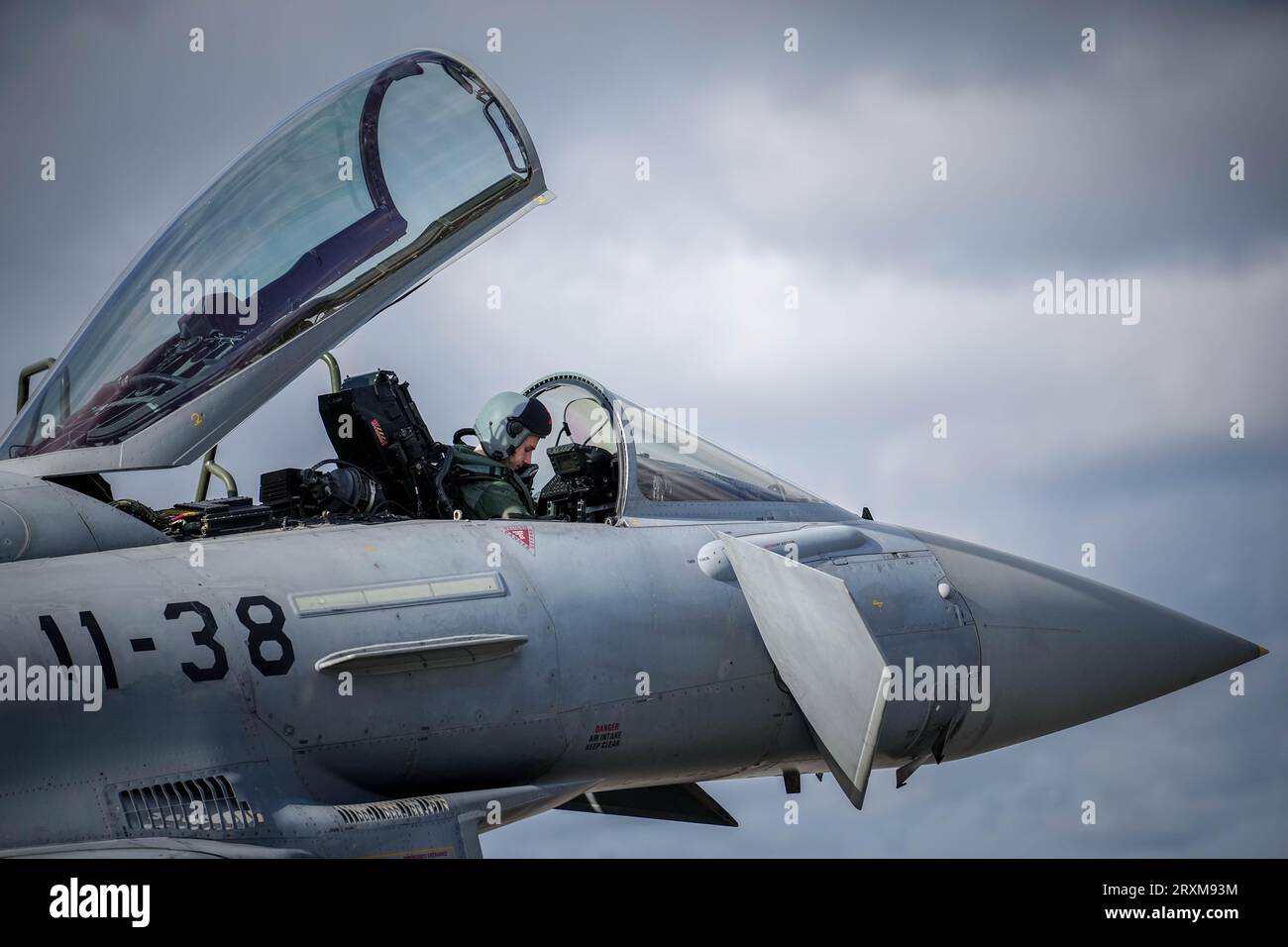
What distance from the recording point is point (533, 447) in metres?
10.1

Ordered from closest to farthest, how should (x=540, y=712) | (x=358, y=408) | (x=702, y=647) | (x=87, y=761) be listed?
(x=87, y=761) < (x=540, y=712) < (x=702, y=647) < (x=358, y=408)

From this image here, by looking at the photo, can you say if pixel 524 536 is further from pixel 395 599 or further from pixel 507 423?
pixel 507 423

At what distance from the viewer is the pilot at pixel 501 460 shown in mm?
9344

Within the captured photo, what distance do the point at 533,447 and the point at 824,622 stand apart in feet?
8.30

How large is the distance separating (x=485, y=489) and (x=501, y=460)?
62cm

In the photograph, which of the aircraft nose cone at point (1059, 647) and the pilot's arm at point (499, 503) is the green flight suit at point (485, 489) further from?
the aircraft nose cone at point (1059, 647)

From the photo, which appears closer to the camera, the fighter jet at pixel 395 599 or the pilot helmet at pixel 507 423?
the fighter jet at pixel 395 599

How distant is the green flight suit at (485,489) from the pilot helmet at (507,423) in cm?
27

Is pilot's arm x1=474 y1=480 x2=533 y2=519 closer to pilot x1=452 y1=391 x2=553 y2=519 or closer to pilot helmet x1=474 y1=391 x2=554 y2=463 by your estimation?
pilot x1=452 y1=391 x2=553 y2=519

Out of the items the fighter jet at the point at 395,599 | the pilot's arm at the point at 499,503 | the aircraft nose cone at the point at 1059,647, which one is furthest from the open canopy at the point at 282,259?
the aircraft nose cone at the point at 1059,647

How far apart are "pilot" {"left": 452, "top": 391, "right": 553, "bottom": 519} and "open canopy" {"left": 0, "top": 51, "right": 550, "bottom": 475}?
135 cm

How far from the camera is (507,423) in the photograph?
32.6ft
